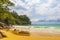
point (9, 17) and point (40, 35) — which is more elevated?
point (9, 17)

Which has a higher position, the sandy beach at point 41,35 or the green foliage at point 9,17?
the green foliage at point 9,17

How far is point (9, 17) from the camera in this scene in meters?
4.27

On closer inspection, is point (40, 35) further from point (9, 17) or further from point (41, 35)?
point (9, 17)

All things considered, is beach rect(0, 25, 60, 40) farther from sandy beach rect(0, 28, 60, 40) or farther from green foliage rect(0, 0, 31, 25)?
green foliage rect(0, 0, 31, 25)

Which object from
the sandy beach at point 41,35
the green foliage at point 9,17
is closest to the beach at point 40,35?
the sandy beach at point 41,35

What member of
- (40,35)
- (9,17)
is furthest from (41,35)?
(9,17)

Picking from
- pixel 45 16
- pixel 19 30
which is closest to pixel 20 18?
pixel 19 30

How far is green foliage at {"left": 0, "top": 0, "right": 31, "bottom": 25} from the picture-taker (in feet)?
13.6

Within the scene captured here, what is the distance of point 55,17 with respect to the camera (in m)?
4.05

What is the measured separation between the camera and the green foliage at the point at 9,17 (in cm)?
414

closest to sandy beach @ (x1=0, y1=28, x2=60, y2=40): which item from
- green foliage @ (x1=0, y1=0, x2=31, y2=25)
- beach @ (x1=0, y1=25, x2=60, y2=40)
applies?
beach @ (x1=0, y1=25, x2=60, y2=40)

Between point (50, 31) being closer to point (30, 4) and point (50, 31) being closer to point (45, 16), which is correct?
point (45, 16)

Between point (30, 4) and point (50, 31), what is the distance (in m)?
0.72

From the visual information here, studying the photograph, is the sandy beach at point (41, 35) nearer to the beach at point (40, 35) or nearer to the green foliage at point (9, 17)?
the beach at point (40, 35)
